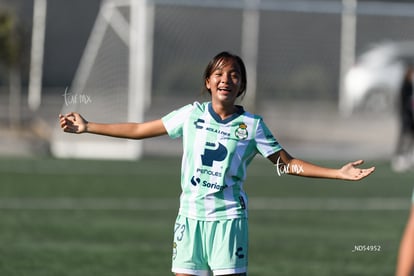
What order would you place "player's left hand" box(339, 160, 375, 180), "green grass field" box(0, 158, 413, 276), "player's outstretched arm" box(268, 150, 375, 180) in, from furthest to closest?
"green grass field" box(0, 158, 413, 276)
"player's outstretched arm" box(268, 150, 375, 180)
"player's left hand" box(339, 160, 375, 180)

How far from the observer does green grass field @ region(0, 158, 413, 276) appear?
11.7 meters

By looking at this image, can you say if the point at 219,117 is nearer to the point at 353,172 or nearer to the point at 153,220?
the point at 353,172

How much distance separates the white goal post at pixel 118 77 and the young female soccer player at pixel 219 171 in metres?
18.8

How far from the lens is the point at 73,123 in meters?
7.02

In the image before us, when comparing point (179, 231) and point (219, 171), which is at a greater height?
point (219, 171)

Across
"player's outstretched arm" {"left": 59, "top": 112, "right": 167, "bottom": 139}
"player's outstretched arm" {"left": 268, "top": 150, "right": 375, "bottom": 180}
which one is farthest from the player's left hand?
"player's outstretched arm" {"left": 59, "top": 112, "right": 167, "bottom": 139}

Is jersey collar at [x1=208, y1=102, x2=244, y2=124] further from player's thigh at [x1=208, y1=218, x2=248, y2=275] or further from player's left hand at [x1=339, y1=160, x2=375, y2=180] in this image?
player's left hand at [x1=339, y1=160, x2=375, y2=180]

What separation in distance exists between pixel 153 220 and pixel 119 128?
8.61 metres

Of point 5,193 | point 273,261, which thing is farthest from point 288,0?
point 273,261

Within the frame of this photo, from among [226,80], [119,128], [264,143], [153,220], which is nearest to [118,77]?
[153,220]

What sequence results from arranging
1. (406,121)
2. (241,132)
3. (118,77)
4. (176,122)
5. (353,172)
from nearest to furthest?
(353,172) < (241,132) < (176,122) < (406,121) < (118,77)

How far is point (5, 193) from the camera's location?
18.5m

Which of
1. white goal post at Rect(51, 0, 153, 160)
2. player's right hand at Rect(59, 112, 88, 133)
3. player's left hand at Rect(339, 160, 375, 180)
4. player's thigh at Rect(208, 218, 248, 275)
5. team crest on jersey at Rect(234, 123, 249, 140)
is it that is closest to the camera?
player's left hand at Rect(339, 160, 375, 180)

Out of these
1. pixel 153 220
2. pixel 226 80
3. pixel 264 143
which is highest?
pixel 226 80
